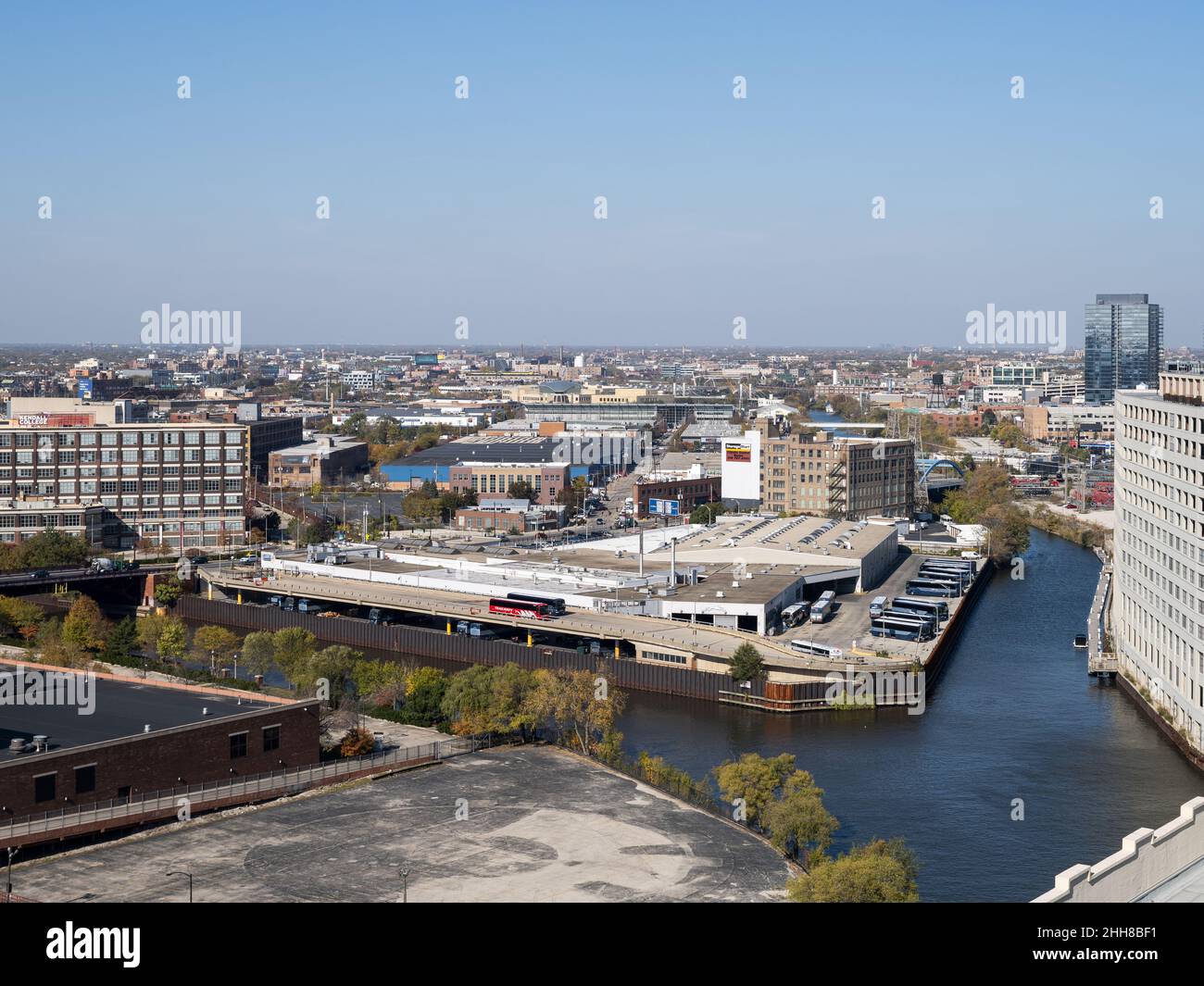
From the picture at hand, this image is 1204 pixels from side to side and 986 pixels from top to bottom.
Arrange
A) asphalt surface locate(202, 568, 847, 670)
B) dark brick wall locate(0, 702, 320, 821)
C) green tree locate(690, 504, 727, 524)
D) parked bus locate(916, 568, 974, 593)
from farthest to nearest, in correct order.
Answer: green tree locate(690, 504, 727, 524), parked bus locate(916, 568, 974, 593), asphalt surface locate(202, 568, 847, 670), dark brick wall locate(0, 702, 320, 821)

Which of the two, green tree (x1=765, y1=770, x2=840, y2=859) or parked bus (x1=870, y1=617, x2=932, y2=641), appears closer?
green tree (x1=765, y1=770, x2=840, y2=859)

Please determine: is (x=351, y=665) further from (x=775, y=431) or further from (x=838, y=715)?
(x=775, y=431)

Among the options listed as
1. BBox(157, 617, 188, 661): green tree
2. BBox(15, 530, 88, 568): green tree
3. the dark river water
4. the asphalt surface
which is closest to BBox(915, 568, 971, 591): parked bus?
the dark river water

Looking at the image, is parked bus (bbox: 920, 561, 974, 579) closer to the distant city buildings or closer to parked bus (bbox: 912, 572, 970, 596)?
parked bus (bbox: 912, 572, 970, 596)

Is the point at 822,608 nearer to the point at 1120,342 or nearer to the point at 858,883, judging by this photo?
the point at 858,883

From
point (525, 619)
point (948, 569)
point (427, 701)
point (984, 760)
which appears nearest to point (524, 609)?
point (525, 619)

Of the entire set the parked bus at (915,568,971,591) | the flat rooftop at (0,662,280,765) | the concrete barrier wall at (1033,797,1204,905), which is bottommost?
the parked bus at (915,568,971,591)
